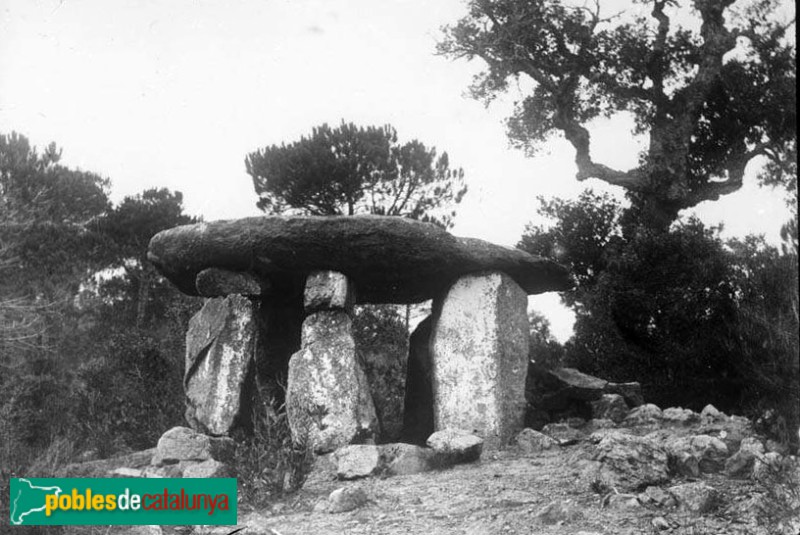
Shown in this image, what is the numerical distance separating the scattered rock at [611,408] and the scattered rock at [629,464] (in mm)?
3682

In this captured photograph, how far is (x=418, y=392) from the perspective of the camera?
1055cm

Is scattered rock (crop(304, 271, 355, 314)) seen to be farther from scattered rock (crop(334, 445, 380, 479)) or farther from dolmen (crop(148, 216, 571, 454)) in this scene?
scattered rock (crop(334, 445, 380, 479))

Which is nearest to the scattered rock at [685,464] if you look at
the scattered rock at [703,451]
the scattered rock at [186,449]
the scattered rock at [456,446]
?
the scattered rock at [703,451]

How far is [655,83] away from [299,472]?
13.2 metres

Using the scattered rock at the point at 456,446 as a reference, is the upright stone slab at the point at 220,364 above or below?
above

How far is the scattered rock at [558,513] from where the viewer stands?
525 centimetres

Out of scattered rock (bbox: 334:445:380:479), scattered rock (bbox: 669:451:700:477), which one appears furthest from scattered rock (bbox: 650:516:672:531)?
scattered rock (bbox: 334:445:380:479)

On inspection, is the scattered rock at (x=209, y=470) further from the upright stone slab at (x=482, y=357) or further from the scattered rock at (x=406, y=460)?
the upright stone slab at (x=482, y=357)

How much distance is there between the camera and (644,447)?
5.95m

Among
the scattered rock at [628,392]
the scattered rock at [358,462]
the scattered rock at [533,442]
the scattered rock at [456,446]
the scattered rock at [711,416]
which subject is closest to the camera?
the scattered rock at [358,462]

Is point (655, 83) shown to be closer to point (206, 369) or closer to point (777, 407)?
point (777, 407)

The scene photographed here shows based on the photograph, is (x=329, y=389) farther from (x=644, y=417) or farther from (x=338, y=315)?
(x=644, y=417)

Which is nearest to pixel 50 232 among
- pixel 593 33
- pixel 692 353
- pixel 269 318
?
pixel 269 318

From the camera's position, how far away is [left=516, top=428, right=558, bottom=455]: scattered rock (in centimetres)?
819
